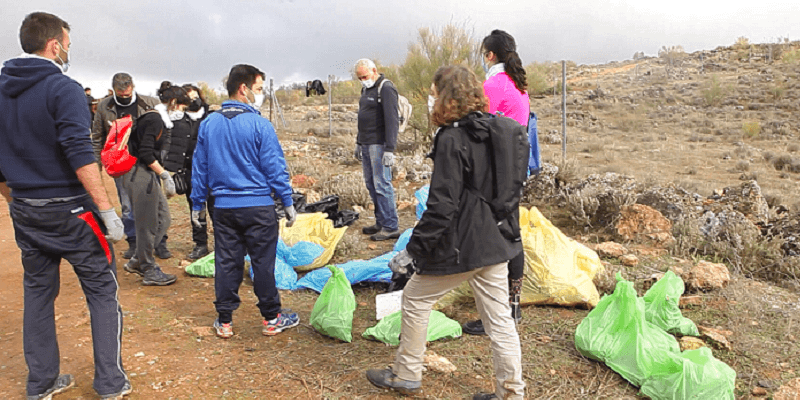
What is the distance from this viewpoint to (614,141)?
16078 mm

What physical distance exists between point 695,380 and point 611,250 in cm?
246

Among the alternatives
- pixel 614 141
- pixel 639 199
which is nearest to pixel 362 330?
pixel 639 199

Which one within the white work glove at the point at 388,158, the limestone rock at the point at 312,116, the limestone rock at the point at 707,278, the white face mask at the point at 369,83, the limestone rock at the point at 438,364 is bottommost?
the limestone rock at the point at 438,364

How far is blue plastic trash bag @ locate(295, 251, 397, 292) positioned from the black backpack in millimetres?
1959

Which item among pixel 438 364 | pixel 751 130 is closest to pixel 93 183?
pixel 438 364

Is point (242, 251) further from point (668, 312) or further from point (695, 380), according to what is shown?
point (668, 312)

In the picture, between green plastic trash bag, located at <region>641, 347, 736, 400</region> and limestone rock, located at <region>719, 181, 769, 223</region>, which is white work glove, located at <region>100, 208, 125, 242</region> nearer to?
green plastic trash bag, located at <region>641, 347, 736, 400</region>

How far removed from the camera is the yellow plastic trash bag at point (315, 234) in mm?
4746

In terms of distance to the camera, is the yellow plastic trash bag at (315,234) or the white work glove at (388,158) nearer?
the yellow plastic trash bag at (315,234)


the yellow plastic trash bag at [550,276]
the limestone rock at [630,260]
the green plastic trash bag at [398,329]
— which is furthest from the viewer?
the limestone rock at [630,260]

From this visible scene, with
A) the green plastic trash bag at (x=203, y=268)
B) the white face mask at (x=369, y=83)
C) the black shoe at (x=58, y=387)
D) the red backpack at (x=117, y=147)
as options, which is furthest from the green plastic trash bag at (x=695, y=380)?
the white face mask at (x=369, y=83)

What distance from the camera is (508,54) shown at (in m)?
3.43

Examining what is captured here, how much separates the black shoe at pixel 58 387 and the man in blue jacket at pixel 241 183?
872 millimetres

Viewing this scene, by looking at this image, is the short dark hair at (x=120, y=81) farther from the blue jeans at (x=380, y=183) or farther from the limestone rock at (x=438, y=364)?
the limestone rock at (x=438, y=364)
